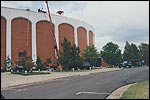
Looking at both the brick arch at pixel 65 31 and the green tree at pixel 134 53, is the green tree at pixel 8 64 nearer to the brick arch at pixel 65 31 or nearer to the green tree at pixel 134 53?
the brick arch at pixel 65 31

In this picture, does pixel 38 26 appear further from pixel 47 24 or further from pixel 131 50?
pixel 131 50

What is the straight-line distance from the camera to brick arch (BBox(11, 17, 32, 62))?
58.6 metres

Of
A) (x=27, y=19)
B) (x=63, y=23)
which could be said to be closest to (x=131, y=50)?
(x=63, y=23)

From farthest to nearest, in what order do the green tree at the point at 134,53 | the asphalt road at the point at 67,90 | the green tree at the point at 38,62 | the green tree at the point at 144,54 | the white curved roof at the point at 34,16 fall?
1. the green tree at the point at 144,54
2. the green tree at the point at 134,53
3. the green tree at the point at 38,62
4. the white curved roof at the point at 34,16
5. the asphalt road at the point at 67,90

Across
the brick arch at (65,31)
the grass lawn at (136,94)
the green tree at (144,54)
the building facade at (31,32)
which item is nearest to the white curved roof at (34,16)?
the building facade at (31,32)

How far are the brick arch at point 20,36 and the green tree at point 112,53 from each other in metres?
21.4

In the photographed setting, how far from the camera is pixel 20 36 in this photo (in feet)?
197

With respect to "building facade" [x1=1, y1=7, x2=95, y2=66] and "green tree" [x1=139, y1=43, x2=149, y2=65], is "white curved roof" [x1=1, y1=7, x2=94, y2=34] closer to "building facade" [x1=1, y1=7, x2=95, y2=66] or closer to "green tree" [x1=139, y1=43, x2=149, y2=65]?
"building facade" [x1=1, y1=7, x2=95, y2=66]

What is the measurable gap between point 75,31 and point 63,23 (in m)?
4.89

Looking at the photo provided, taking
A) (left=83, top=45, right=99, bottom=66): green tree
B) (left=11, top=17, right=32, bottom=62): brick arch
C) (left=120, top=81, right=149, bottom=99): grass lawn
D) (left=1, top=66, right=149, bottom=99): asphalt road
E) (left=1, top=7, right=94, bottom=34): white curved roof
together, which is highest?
(left=1, top=7, right=94, bottom=34): white curved roof

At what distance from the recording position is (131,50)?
83188 millimetres

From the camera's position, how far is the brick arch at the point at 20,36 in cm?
5862

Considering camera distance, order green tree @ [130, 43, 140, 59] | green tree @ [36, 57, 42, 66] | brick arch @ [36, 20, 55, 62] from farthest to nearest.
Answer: green tree @ [130, 43, 140, 59]
brick arch @ [36, 20, 55, 62]
green tree @ [36, 57, 42, 66]

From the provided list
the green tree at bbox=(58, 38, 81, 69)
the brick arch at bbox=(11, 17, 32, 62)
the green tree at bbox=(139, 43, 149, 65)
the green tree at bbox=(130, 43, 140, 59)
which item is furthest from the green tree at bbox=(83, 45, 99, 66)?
the green tree at bbox=(139, 43, 149, 65)
